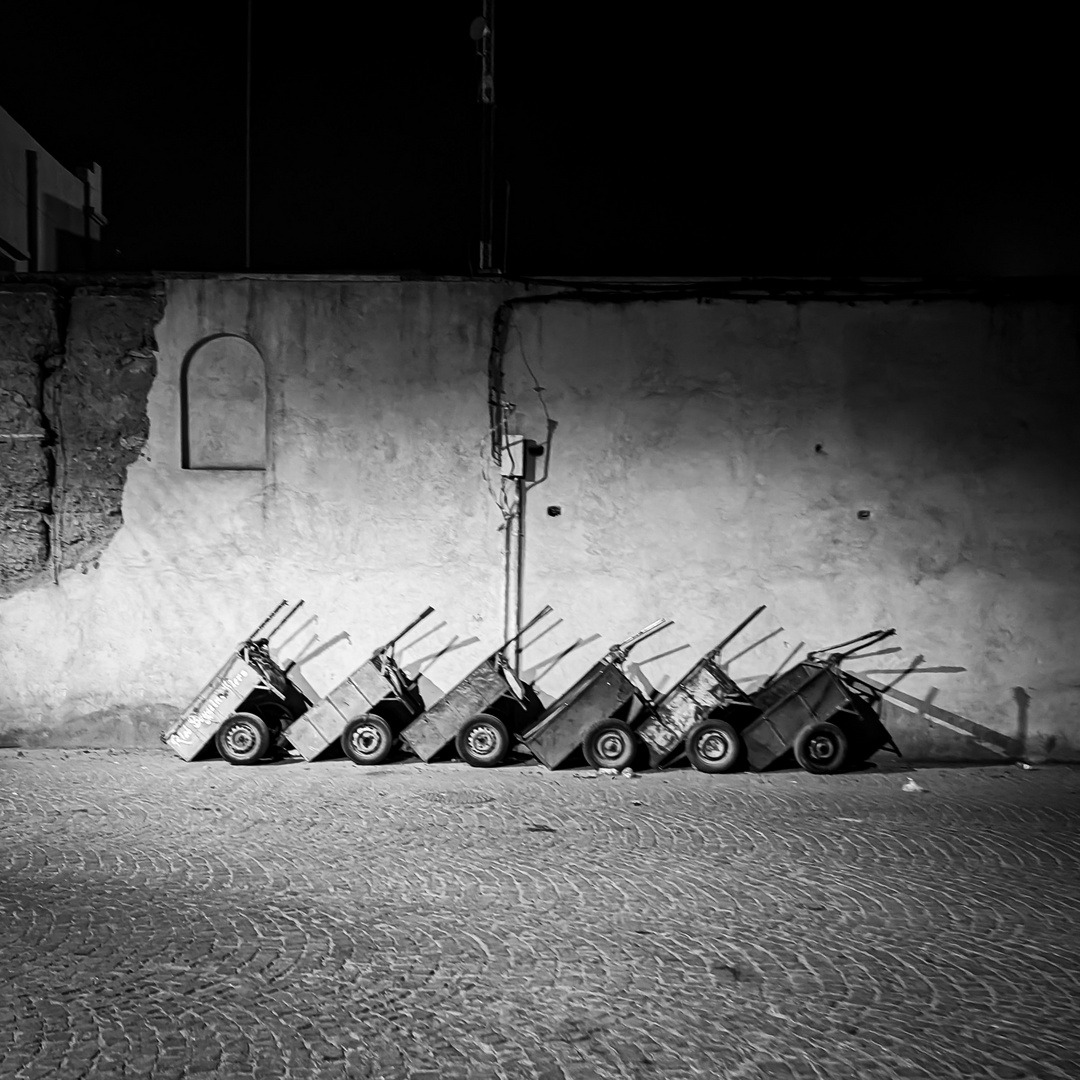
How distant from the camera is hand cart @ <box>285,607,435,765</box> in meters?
9.92

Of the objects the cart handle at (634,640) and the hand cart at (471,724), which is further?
the cart handle at (634,640)

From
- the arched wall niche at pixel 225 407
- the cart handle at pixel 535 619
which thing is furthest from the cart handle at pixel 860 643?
the arched wall niche at pixel 225 407

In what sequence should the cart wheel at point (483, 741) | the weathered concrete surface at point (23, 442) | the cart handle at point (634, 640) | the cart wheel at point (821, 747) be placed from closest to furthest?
the cart wheel at point (821, 747), the cart wheel at point (483, 741), the cart handle at point (634, 640), the weathered concrete surface at point (23, 442)

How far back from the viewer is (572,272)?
10656 mm

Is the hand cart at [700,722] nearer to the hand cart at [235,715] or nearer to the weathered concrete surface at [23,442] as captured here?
the hand cart at [235,715]

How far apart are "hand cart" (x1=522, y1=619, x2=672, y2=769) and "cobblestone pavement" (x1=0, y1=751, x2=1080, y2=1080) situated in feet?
2.39

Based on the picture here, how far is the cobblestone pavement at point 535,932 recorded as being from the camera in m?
4.21

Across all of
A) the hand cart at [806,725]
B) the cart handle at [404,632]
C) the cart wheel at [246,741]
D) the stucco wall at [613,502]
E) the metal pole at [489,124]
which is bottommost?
the cart wheel at [246,741]

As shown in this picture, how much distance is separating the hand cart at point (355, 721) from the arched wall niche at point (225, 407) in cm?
255

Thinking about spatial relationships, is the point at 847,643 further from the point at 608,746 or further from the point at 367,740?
the point at 367,740

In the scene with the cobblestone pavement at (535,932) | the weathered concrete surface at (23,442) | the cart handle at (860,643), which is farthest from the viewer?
the weathered concrete surface at (23,442)

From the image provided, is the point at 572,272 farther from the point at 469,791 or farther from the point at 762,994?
the point at 762,994

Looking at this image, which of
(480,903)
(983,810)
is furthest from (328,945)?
(983,810)

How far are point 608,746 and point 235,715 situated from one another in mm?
3500
